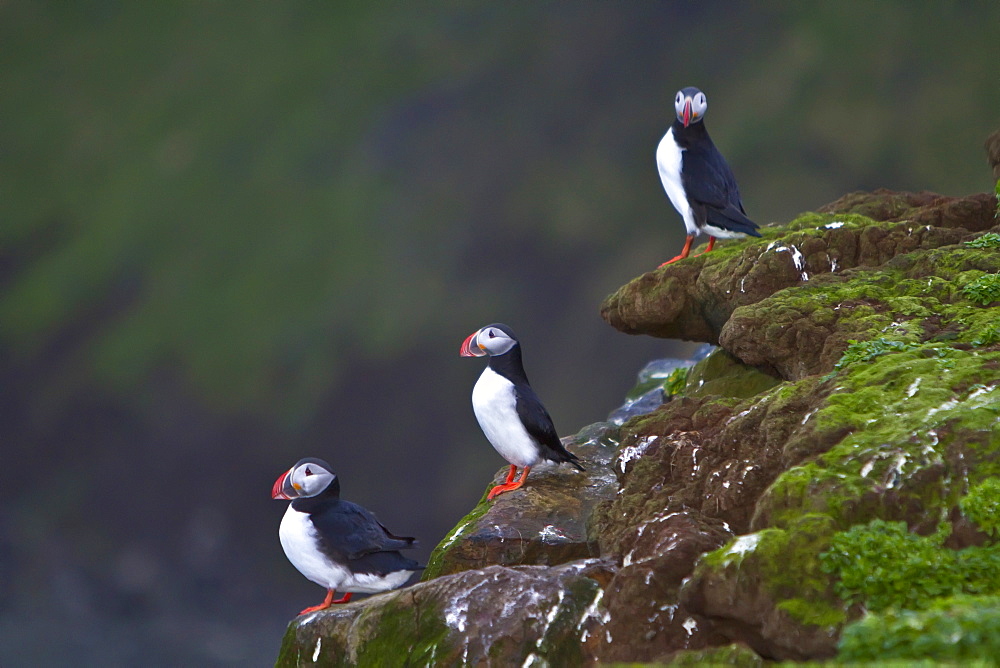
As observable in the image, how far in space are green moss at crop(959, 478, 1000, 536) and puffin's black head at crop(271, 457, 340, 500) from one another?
459 centimetres

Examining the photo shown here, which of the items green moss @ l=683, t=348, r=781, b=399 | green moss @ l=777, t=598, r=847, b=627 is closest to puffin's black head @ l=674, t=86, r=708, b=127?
green moss @ l=683, t=348, r=781, b=399

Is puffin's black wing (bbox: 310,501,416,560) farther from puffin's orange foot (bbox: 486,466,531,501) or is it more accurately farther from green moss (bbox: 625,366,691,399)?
green moss (bbox: 625,366,691,399)

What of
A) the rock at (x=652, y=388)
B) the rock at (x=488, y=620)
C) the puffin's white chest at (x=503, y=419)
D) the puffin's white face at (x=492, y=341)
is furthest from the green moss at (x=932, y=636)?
the rock at (x=652, y=388)

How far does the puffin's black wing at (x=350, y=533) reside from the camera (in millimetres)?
7418

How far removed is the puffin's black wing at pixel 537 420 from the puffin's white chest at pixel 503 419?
0.13 feet

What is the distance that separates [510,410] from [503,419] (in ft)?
0.31

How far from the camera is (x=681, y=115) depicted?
9453 millimetres

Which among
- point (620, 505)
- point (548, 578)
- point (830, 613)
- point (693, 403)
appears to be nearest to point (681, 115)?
point (693, 403)

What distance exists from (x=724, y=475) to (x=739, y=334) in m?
1.72

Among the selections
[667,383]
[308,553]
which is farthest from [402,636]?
[667,383]

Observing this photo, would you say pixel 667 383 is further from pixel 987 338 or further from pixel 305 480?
pixel 987 338

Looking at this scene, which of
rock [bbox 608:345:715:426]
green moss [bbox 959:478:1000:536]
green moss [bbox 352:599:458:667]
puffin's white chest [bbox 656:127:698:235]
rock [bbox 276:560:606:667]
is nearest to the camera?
green moss [bbox 959:478:1000:536]

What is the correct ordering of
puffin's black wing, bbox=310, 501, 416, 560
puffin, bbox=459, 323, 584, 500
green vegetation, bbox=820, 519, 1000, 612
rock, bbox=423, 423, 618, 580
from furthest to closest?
puffin, bbox=459, 323, 584, 500, puffin's black wing, bbox=310, 501, 416, 560, rock, bbox=423, 423, 618, 580, green vegetation, bbox=820, 519, 1000, 612

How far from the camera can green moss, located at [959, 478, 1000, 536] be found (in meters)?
4.57
